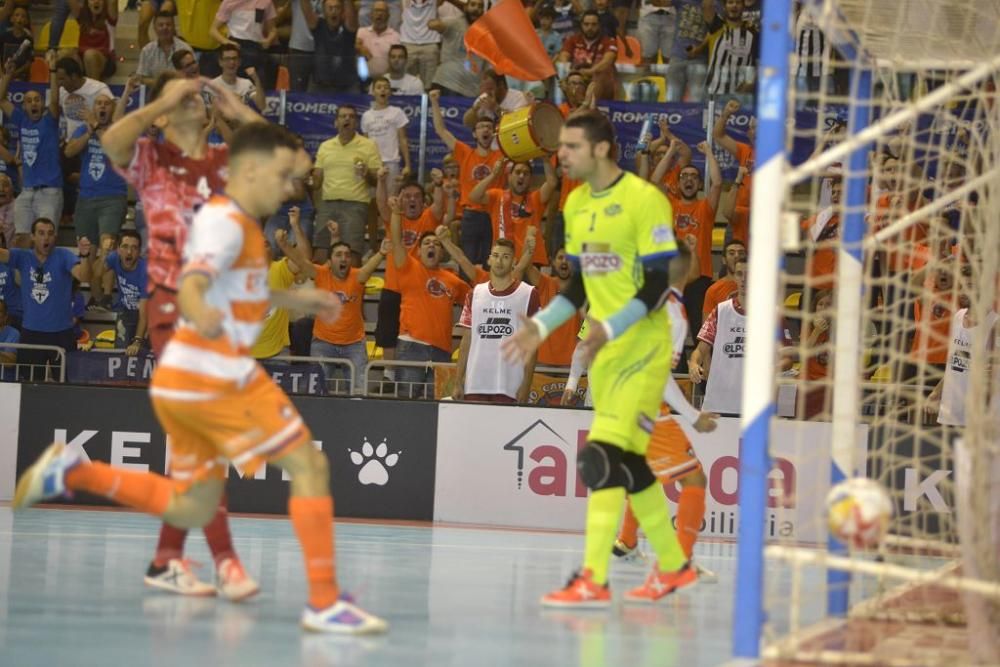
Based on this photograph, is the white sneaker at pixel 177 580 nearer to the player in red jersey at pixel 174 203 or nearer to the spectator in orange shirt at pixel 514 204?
the player in red jersey at pixel 174 203

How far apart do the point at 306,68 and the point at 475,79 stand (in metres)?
2.00

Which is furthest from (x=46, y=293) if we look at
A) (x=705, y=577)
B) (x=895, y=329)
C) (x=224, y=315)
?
(x=895, y=329)

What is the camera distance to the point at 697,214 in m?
15.1

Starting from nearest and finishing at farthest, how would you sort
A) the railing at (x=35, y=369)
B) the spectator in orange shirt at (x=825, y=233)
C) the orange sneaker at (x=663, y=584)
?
the orange sneaker at (x=663, y=584) < the railing at (x=35, y=369) < the spectator in orange shirt at (x=825, y=233)

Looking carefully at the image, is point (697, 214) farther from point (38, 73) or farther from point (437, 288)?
point (38, 73)

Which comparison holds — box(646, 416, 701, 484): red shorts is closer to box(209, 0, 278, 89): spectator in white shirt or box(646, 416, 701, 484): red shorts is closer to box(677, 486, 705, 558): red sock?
box(677, 486, 705, 558): red sock

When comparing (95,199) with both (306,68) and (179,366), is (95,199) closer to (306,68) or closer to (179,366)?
(306,68)

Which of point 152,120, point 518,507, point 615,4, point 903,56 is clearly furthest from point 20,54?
point 903,56

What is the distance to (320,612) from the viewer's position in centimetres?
602

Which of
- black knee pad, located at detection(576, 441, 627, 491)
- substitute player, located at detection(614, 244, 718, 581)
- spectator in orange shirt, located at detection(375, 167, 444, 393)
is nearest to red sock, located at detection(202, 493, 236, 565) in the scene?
black knee pad, located at detection(576, 441, 627, 491)

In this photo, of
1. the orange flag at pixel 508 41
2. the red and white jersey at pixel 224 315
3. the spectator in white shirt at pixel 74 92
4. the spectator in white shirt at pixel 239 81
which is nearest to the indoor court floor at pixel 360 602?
the red and white jersey at pixel 224 315

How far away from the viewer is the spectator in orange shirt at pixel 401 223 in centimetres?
1426

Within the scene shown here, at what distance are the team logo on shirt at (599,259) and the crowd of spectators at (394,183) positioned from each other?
471 cm

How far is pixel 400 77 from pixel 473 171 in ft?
6.40
